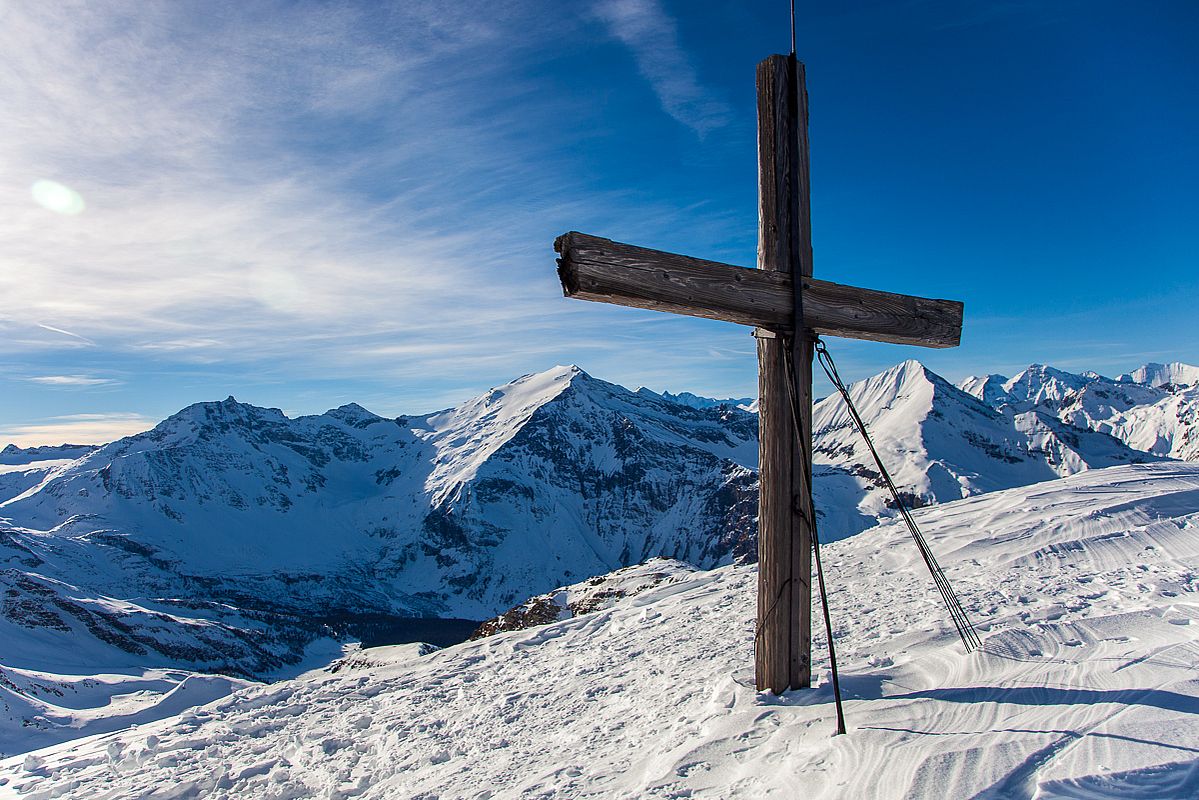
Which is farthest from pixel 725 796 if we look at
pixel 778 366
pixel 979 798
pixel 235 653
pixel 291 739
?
pixel 235 653

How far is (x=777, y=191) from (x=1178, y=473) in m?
21.0

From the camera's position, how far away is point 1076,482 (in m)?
20.8

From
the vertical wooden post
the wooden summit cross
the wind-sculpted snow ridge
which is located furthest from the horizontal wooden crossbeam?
the wind-sculpted snow ridge

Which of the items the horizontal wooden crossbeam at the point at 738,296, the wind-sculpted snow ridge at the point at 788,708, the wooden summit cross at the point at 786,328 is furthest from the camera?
the wooden summit cross at the point at 786,328

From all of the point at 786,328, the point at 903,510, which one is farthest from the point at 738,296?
the point at 903,510

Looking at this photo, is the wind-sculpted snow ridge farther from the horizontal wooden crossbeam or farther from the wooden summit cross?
the horizontal wooden crossbeam

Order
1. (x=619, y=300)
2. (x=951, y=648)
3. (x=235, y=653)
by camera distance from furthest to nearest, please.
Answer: (x=235, y=653)
(x=951, y=648)
(x=619, y=300)

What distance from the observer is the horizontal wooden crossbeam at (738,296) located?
4469mm

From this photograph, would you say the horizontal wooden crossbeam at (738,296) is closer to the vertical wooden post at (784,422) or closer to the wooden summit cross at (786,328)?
the wooden summit cross at (786,328)

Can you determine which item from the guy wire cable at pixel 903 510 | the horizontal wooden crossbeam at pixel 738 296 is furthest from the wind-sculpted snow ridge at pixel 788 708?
the horizontal wooden crossbeam at pixel 738 296

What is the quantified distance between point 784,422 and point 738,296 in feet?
4.11

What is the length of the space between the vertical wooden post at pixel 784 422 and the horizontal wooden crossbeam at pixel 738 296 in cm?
23

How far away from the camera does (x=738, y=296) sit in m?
5.21

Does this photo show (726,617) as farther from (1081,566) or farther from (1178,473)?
(1178,473)
